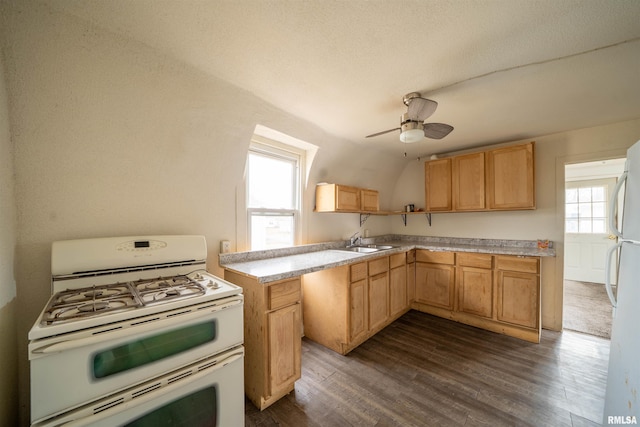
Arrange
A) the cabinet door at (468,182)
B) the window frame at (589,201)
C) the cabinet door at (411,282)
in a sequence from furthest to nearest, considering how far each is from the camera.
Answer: the window frame at (589,201) < the cabinet door at (411,282) < the cabinet door at (468,182)

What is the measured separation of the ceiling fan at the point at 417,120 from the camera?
1.75 m

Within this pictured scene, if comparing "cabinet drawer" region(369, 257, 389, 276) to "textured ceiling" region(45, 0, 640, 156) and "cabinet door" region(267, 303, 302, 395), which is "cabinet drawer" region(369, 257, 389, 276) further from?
"textured ceiling" region(45, 0, 640, 156)

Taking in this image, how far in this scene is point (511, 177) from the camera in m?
2.90

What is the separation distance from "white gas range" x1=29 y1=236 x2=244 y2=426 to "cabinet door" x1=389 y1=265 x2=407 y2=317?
2.10 m

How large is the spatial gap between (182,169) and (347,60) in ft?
4.74

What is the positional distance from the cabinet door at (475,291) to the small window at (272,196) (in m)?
2.25

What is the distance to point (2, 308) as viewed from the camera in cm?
109

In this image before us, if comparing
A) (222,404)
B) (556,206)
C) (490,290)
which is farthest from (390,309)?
(556,206)

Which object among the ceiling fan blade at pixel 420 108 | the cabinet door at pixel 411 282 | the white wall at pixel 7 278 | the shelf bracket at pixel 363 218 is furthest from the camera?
the shelf bracket at pixel 363 218

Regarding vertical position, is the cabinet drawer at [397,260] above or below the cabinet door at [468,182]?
below

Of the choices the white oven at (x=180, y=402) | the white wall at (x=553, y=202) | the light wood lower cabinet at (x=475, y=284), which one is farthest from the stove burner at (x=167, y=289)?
the white wall at (x=553, y=202)

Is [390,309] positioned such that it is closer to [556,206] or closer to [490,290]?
[490,290]

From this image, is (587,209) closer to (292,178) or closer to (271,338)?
(292,178)

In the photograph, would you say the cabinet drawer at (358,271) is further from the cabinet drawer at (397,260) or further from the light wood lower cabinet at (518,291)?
the light wood lower cabinet at (518,291)
